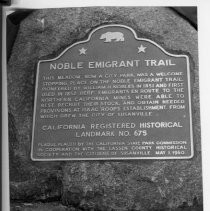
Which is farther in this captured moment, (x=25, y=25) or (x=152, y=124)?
(x=25, y=25)

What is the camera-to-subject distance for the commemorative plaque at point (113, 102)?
2904 mm

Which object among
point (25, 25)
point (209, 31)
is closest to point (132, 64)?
point (209, 31)

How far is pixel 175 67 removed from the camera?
2959 mm

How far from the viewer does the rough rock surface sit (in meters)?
2.88

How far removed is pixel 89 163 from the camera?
2.93 metres

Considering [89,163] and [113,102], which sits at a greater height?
[113,102]

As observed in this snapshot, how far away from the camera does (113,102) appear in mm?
2959

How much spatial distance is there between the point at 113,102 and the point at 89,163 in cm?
50

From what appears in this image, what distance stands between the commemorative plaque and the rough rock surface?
6 centimetres

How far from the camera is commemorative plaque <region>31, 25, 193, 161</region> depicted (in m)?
2.90

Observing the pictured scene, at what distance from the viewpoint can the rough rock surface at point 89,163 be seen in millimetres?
2877

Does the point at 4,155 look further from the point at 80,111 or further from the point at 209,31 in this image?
the point at 209,31

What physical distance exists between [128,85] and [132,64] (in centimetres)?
17

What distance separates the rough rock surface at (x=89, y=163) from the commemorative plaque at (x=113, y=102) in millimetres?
63
